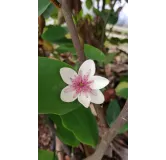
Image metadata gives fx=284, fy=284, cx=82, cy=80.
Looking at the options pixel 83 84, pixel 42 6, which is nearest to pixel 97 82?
pixel 83 84

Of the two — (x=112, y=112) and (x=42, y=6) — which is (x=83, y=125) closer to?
(x=112, y=112)

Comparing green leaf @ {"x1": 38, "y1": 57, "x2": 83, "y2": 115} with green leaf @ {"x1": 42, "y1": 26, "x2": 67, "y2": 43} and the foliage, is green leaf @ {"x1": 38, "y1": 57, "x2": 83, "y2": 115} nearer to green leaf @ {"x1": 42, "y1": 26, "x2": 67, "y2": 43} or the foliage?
the foliage

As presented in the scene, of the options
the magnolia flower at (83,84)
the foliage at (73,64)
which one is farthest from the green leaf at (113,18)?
the magnolia flower at (83,84)

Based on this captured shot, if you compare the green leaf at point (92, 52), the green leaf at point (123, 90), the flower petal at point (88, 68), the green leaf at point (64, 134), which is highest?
the green leaf at point (92, 52)

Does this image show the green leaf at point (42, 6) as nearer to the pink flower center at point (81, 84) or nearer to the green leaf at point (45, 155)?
the pink flower center at point (81, 84)

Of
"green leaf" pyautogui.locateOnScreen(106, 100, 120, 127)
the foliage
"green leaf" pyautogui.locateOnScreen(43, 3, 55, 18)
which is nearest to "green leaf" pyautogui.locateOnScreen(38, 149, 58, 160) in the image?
the foliage
